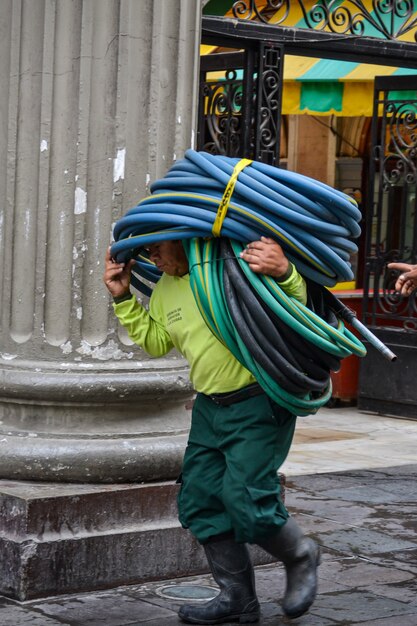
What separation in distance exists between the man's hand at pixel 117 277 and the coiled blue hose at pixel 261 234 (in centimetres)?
16

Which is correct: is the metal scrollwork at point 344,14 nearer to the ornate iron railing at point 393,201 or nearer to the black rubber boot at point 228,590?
the ornate iron railing at point 393,201

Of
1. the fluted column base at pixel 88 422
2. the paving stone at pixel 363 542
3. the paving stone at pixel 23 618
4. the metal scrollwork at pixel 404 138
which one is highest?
the metal scrollwork at pixel 404 138

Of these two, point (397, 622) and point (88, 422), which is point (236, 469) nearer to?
point (397, 622)

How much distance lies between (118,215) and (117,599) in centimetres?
154

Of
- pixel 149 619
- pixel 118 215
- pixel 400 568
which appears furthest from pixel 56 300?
pixel 400 568

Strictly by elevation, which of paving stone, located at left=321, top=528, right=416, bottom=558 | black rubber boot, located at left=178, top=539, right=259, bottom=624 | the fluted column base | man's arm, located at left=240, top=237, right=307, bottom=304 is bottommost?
paving stone, located at left=321, top=528, right=416, bottom=558

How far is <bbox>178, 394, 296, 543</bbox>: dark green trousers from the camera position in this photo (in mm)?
4695

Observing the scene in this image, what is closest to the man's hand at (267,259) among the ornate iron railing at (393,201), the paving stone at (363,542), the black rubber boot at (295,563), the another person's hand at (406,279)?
the another person's hand at (406,279)

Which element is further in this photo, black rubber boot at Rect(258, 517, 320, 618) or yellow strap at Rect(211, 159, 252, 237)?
black rubber boot at Rect(258, 517, 320, 618)

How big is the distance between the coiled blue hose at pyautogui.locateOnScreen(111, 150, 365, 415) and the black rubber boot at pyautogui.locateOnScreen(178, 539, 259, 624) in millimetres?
604

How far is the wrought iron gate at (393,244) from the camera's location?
1017 centimetres

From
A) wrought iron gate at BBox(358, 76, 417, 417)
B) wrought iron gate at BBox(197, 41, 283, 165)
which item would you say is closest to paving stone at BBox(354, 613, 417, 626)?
wrought iron gate at BBox(197, 41, 283, 165)

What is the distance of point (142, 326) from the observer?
4965 millimetres

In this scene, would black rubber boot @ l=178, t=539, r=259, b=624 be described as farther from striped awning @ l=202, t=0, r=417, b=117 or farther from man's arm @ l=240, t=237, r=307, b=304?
striped awning @ l=202, t=0, r=417, b=117
